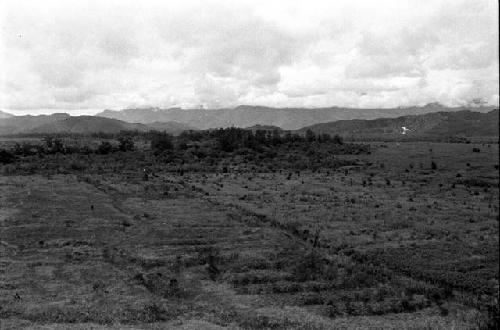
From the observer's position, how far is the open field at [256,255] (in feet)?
Result: 77.0

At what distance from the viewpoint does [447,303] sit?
971 inches

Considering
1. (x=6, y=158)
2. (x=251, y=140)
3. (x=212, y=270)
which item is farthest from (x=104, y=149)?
(x=212, y=270)

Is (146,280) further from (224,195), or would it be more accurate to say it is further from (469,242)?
(224,195)

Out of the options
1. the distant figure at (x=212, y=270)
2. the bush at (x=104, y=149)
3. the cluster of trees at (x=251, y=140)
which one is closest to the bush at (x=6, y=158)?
the bush at (x=104, y=149)

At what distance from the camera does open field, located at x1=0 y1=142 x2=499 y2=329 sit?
2348 cm

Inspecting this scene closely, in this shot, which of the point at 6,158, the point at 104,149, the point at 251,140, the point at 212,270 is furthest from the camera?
the point at 251,140

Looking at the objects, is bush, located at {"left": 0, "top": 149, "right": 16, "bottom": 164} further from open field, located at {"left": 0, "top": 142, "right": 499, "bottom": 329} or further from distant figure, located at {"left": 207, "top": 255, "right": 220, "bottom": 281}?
distant figure, located at {"left": 207, "top": 255, "right": 220, "bottom": 281}

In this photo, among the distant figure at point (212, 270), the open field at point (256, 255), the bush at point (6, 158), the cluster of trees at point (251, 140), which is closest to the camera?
the open field at point (256, 255)

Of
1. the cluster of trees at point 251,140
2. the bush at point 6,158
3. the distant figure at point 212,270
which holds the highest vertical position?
the cluster of trees at point 251,140

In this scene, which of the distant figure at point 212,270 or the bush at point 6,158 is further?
the bush at point 6,158

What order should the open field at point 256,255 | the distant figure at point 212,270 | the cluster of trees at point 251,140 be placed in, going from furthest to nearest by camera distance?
the cluster of trees at point 251,140
the distant figure at point 212,270
the open field at point 256,255

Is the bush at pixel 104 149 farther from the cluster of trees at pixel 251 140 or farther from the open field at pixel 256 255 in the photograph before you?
the open field at pixel 256 255

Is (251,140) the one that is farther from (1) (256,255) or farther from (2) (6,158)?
(1) (256,255)

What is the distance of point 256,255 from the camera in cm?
3456
